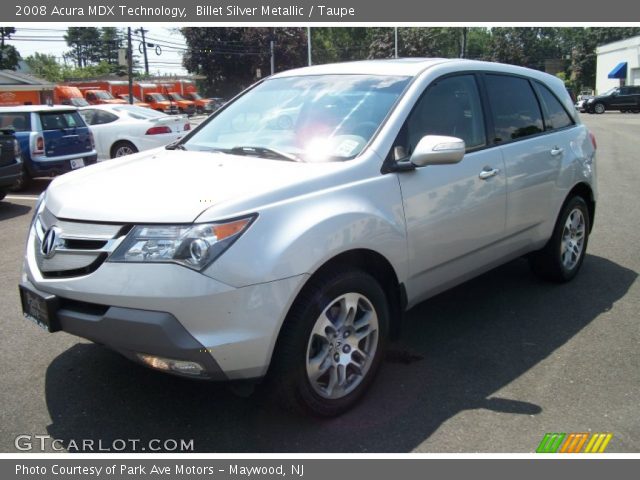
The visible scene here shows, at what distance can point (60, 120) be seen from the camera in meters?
11.4

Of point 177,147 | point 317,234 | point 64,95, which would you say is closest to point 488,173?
point 317,234

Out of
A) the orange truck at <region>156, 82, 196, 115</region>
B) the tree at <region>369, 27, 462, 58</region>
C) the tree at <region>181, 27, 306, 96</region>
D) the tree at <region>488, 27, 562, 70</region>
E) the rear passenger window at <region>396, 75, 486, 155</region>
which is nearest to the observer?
the rear passenger window at <region>396, 75, 486, 155</region>

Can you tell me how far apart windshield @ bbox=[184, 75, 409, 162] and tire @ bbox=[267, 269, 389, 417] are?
77 cm

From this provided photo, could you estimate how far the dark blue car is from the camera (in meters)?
10.8

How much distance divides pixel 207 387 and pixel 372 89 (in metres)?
2.06

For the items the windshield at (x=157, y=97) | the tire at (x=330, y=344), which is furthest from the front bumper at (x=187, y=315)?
the windshield at (x=157, y=97)

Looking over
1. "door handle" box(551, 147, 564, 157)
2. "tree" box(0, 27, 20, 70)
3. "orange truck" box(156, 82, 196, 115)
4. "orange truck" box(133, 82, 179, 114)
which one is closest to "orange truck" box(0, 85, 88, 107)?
"orange truck" box(133, 82, 179, 114)

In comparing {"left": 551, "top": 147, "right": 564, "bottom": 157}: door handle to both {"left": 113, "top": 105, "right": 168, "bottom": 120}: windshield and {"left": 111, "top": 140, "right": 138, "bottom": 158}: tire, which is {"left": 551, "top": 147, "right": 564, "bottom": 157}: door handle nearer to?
{"left": 111, "top": 140, "right": 138, "bottom": 158}: tire

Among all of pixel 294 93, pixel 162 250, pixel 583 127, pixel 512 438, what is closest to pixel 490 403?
pixel 512 438

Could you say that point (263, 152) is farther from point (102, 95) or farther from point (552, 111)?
point (102, 95)

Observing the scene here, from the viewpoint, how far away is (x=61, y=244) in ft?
9.99

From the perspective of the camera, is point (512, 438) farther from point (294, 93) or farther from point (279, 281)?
point (294, 93)

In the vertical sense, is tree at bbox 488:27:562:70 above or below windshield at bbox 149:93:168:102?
above

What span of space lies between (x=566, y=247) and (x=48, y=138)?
9.12 m
